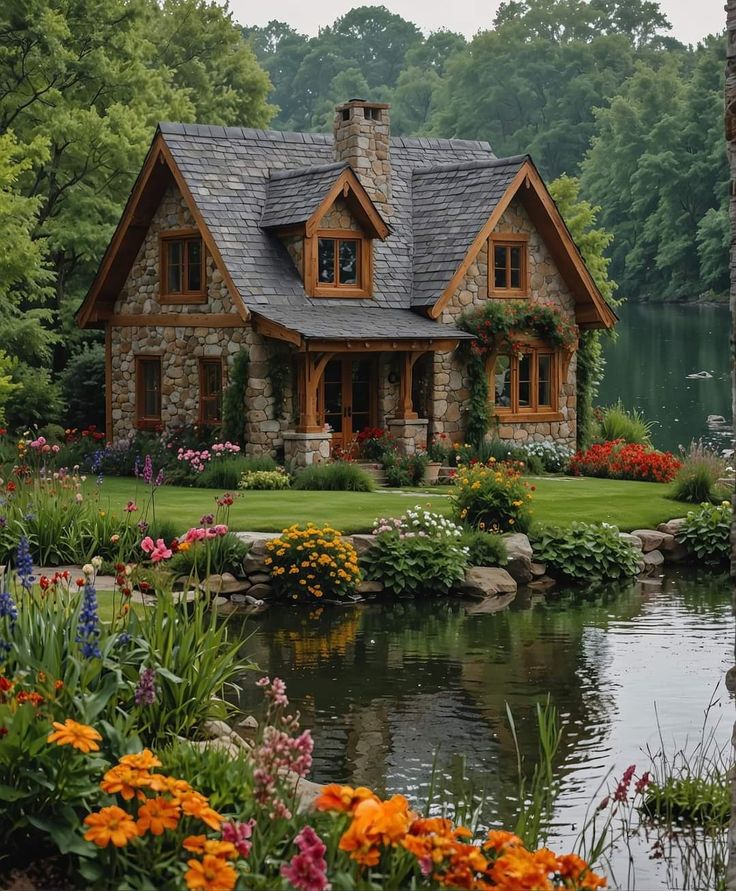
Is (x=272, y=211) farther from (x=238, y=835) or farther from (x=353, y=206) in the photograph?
(x=238, y=835)

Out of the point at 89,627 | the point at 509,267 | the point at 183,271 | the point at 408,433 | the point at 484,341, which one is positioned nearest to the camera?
the point at 89,627

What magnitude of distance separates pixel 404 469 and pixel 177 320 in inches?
202

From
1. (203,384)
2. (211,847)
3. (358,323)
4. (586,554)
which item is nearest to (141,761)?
(211,847)

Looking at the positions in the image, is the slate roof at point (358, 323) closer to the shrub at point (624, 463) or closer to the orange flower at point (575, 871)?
the shrub at point (624, 463)

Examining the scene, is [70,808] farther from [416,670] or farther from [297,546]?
[297,546]

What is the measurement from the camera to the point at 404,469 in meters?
26.7

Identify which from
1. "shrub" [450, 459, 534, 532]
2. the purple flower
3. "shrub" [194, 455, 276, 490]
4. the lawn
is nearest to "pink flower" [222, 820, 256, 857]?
the purple flower

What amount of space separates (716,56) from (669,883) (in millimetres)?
74172

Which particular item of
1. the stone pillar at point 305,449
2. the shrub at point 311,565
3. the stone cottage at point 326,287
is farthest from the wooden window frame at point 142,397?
the shrub at point 311,565

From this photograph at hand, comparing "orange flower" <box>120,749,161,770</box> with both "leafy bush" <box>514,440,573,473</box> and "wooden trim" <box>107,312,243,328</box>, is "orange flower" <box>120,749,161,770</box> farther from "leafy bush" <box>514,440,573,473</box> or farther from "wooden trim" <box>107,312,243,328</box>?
"leafy bush" <box>514,440,573,473</box>

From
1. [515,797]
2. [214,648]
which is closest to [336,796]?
[214,648]

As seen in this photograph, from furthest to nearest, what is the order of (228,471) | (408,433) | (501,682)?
(408,433), (228,471), (501,682)

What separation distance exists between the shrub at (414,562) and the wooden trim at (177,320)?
26.7 feet

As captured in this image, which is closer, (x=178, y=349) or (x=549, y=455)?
(x=178, y=349)
